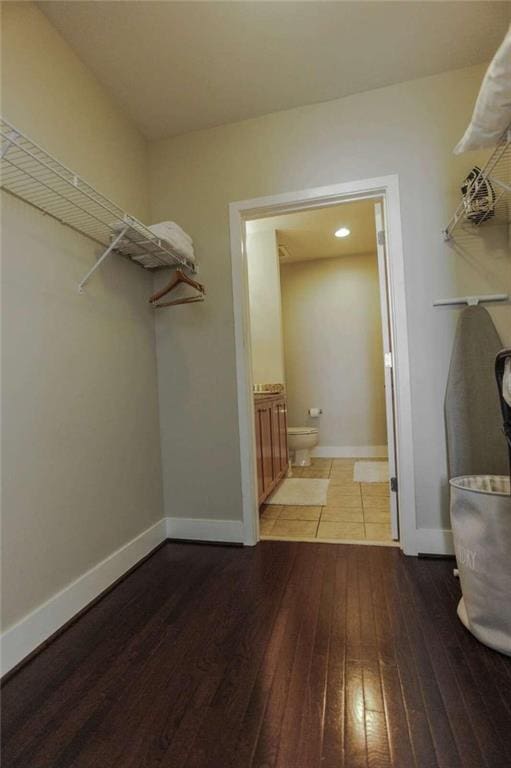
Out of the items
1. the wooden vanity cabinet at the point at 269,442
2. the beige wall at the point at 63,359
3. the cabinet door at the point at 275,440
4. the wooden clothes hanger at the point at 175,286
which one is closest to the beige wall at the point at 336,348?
the wooden vanity cabinet at the point at 269,442

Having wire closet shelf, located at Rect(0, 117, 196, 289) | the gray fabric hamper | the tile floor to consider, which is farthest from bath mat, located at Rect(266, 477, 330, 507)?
wire closet shelf, located at Rect(0, 117, 196, 289)

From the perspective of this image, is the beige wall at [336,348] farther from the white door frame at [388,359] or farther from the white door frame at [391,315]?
the white door frame at [391,315]

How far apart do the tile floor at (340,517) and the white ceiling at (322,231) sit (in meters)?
2.33

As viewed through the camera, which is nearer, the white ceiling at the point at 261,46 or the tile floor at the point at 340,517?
the white ceiling at the point at 261,46

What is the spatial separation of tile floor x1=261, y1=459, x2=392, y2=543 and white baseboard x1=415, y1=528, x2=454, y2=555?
21cm

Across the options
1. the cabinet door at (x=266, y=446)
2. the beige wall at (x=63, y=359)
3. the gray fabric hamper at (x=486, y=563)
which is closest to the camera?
the gray fabric hamper at (x=486, y=563)

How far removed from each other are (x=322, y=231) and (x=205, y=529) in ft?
10.1

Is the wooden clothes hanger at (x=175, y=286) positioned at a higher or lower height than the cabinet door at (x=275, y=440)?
higher

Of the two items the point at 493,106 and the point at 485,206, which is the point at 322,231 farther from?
the point at 493,106

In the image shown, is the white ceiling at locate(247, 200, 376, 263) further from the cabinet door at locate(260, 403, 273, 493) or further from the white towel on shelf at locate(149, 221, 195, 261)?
the cabinet door at locate(260, 403, 273, 493)

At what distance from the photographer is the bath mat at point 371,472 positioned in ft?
11.1

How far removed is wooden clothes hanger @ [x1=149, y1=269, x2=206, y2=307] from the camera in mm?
2047

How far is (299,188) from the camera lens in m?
2.06

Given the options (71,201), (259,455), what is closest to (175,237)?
(71,201)
